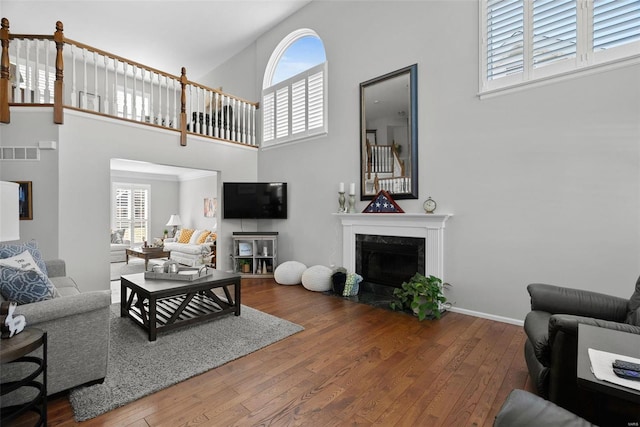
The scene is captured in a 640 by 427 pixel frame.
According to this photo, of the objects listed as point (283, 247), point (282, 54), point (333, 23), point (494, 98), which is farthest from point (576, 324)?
point (282, 54)

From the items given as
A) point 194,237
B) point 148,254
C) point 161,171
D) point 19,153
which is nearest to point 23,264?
point 19,153

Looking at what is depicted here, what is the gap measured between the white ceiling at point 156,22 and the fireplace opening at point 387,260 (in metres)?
4.34

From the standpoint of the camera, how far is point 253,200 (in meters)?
5.57

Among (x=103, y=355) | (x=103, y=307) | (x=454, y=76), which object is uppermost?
(x=454, y=76)

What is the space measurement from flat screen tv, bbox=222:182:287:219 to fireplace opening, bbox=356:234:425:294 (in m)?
1.82

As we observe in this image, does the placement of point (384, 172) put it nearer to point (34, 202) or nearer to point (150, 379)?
point (150, 379)

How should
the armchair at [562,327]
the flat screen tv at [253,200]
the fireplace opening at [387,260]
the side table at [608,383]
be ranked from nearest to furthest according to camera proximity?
the side table at [608,383] < the armchair at [562,327] < the fireplace opening at [387,260] < the flat screen tv at [253,200]

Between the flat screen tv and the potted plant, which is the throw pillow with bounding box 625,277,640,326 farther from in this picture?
the flat screen tv

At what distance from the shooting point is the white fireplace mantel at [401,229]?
11.9ft

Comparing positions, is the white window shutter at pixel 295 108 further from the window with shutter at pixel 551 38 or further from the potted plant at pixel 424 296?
the potted plant at pixel 424 296

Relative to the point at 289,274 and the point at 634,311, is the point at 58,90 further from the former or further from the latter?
the point at 634,311

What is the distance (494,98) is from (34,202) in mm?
5680

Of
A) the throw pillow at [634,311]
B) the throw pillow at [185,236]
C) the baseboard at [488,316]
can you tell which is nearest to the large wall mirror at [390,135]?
the baseboard at [488,316]

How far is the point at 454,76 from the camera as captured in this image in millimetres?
3504
